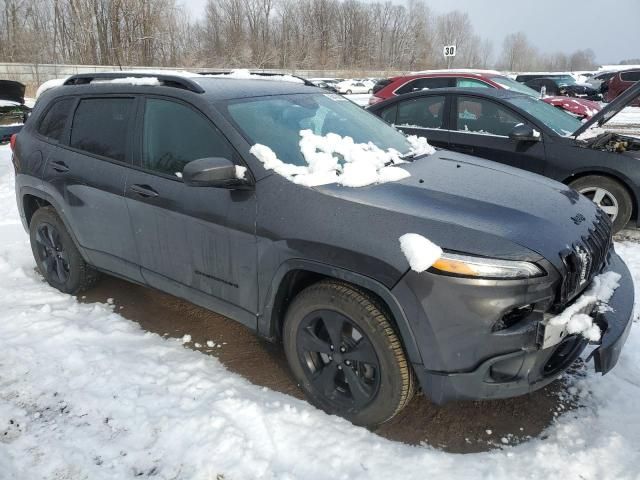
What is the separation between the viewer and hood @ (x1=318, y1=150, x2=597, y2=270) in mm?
2143

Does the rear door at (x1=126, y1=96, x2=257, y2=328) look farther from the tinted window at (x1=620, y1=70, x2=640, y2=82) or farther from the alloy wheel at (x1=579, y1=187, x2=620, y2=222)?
the tinted window at (x1=620, y1=70, x2=640, y2=82)

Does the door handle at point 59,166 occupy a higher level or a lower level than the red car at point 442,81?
lower

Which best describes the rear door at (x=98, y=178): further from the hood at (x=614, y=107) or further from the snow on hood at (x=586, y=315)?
the hood at (x=614, y=107)

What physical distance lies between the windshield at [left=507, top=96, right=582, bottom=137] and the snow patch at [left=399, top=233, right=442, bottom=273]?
13.2 ft

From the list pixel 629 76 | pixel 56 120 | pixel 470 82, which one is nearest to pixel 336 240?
pixel 56 120

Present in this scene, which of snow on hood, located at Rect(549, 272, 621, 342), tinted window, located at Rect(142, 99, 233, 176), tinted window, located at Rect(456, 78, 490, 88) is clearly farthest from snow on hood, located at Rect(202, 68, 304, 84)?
tinted window, located at Rect(456, 78, 490, 88)

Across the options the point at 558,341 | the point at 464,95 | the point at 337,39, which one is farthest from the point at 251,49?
the point at 558,341

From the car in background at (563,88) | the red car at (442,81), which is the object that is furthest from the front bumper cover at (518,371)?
the car in background at (563,88)

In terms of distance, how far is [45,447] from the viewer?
97.3 inches

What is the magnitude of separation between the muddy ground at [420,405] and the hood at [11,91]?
1006 centimetres

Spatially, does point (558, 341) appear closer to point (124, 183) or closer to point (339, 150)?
point (339, 150)

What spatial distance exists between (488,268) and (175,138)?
201 centimetres

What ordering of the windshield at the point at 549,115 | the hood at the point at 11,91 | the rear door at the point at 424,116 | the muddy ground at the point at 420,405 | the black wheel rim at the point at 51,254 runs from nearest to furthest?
the muddy ground at the point at 420,405 → the black wheel rim at the point at 51,254 → the windshield at the point at 549,115 → the rear door at the point at 424,116 → the hood at the point at 11,91

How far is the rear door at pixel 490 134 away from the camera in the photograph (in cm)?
538
